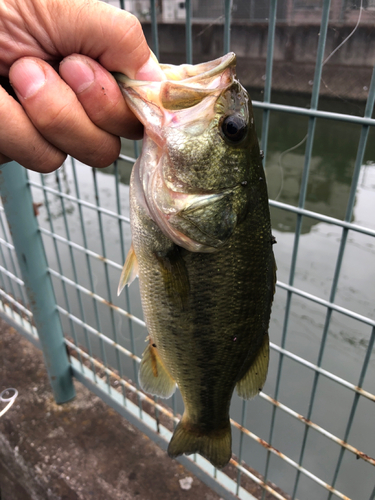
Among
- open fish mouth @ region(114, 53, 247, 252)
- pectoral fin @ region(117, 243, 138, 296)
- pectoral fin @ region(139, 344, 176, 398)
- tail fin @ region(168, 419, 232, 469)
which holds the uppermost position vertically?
open fish mouth @ region(114, 53, 247, 252)

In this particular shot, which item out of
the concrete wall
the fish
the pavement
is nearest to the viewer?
the fish

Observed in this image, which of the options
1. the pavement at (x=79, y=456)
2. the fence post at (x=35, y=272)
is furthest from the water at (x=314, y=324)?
the pavement at (x=79, y=456)

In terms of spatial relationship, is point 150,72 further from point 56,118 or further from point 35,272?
point 35,272

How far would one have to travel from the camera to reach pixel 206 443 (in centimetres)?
126

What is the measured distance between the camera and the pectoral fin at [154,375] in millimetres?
1194

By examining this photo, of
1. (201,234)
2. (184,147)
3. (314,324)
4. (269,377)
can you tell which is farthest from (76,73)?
(314,324)

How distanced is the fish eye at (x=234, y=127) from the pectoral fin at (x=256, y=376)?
0.58m

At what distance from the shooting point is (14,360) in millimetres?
2789

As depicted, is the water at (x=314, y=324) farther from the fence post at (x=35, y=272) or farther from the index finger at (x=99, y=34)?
the index finger at (x=99, y=34)

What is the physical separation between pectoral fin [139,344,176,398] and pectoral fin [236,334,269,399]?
0.72 ft

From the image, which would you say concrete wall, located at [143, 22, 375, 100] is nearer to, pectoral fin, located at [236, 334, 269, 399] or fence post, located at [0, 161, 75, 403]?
fence post, located at [0, 161, 75, 403]

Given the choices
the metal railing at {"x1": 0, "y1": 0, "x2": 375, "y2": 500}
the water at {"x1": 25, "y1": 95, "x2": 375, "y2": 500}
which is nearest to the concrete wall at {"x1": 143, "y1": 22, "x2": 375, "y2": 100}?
the water at {"x1": 25, "y1": 95, "x2": 375, "y2": 500}

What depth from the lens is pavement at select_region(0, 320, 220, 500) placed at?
204 centimetres

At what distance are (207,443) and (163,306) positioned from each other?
0.55 metres
